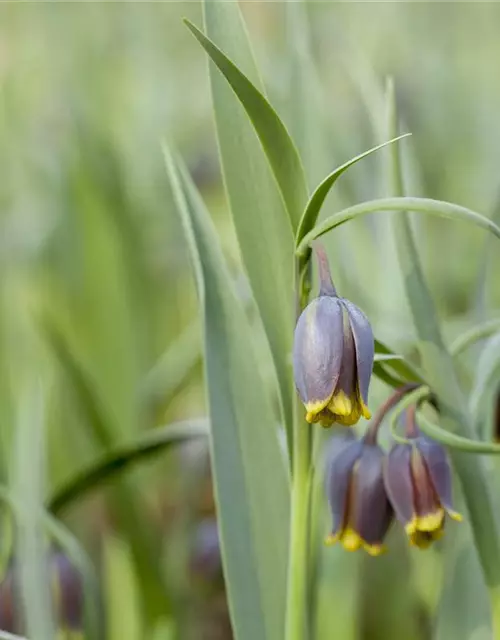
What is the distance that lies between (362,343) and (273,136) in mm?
150

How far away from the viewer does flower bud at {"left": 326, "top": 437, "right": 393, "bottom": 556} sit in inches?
31.1

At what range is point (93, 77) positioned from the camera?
2.78m

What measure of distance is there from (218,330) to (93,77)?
81.7 inches

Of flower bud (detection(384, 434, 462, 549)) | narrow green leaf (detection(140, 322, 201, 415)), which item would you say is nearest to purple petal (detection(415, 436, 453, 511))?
flower bud (detection(384, 434, 462, 549))

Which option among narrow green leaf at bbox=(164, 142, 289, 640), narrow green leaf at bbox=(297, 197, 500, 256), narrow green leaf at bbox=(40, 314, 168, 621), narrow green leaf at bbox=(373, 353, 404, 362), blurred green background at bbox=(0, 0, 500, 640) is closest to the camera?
narrow green leaf at bbox=(297, 197, 500, 256)

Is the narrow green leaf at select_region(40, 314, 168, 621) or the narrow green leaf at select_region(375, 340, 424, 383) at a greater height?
the narrow green leaf at select_region(375, 340, 424, 383)

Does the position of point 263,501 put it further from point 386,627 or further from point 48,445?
point 48,445

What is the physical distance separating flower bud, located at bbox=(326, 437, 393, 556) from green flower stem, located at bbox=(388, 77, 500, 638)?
0.07 metres

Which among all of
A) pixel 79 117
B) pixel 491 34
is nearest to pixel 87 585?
pixel 79 117

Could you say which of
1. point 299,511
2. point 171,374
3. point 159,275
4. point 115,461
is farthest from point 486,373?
point 159,275

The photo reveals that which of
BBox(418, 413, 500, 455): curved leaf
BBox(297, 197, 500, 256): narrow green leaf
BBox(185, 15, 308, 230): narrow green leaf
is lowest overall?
BBox(418, 413, 500, 455): curved leaf

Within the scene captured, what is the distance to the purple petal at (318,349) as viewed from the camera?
24.9 inches

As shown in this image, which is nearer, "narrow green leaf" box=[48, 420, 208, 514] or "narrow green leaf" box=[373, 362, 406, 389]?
"narrow green leaf" box=[373, 362, 406, 389]

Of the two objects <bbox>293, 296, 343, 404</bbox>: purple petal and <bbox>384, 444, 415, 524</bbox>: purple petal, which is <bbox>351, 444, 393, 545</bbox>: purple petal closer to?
<bbox>384, 444, 415, 524</bbox>: purple petal
